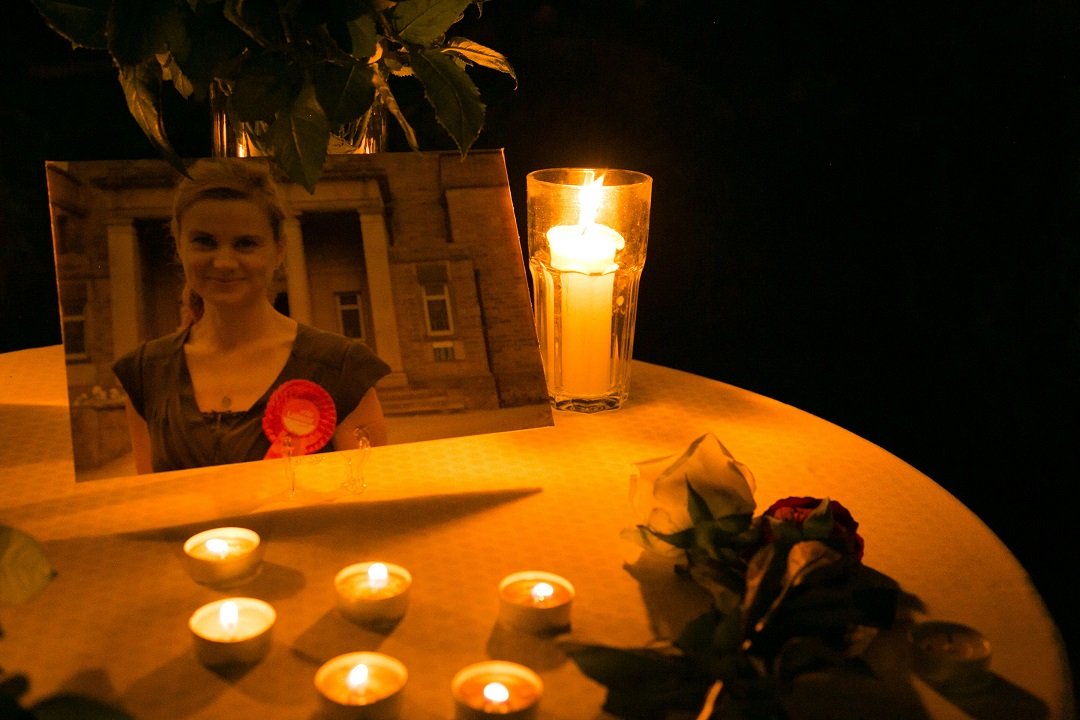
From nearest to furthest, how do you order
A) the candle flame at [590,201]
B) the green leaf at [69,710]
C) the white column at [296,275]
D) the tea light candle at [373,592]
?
the green leaf at [69,710], the tea light candle at [373,592], the white column at [296,275], the candle flame at [590,201]

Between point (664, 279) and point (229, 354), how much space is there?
0.81 meters

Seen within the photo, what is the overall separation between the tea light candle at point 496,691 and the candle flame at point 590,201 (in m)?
0.50

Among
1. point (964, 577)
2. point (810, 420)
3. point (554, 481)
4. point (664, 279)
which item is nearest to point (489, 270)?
Result: point (554, 481)

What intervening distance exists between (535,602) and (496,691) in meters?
0.09

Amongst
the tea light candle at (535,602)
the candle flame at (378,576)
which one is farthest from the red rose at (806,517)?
the candle flame at (378,576)

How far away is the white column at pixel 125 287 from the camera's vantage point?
0.79 metres

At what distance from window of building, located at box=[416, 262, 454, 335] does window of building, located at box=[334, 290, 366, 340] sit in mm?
53

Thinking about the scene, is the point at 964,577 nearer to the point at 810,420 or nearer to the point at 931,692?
the point at 931,692

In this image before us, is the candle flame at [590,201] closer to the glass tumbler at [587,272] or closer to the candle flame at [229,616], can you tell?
the glass tumbler at [587,272]

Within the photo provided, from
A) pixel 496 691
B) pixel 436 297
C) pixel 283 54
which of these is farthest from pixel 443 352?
pixel 496 691

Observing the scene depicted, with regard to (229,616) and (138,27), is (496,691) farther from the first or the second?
(138,27)

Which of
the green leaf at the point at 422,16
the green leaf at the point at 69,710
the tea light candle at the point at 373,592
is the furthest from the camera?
the green leaf at the point at 422,16

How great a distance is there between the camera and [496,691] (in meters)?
0.53

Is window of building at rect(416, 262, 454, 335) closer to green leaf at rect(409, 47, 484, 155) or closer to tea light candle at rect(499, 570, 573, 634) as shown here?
green leaf at rect(409, 47, 484, 155)
